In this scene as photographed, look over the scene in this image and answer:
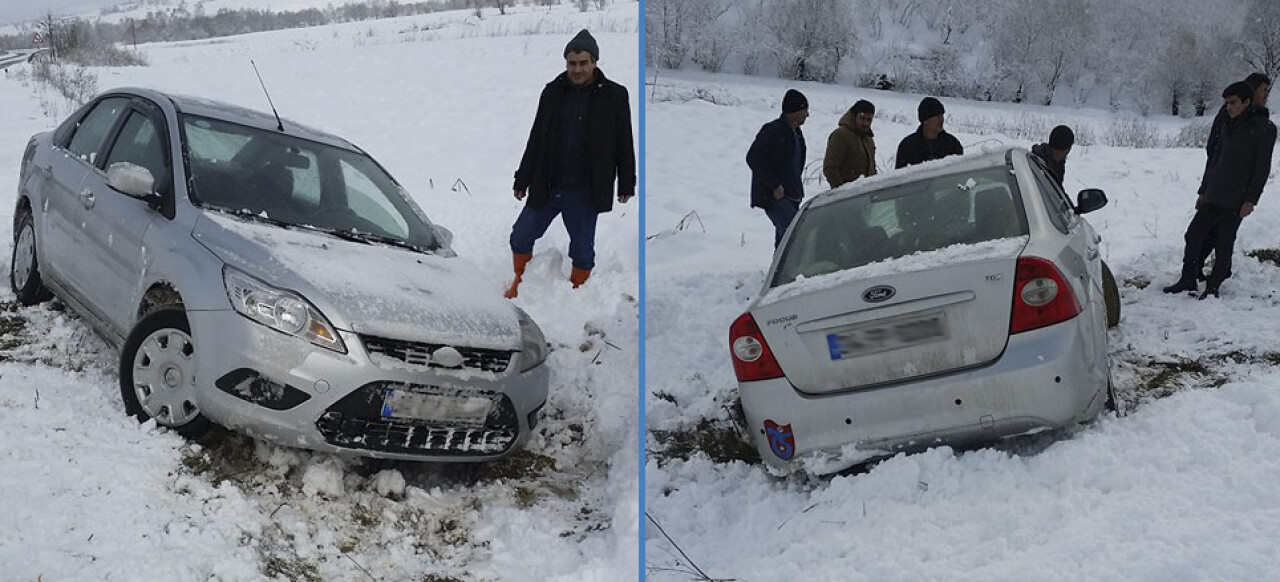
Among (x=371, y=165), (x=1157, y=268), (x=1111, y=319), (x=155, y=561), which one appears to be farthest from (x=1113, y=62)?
(x=155, y=561)

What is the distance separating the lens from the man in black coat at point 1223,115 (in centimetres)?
619

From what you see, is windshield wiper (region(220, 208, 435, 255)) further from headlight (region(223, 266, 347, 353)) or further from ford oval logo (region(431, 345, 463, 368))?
ford oval logo (region(431, 345, 463, 368))

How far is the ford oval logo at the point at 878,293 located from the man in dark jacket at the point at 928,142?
3.44 meters

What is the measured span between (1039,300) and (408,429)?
223cm

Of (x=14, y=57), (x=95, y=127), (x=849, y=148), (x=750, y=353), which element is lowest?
(x=750, y=353)

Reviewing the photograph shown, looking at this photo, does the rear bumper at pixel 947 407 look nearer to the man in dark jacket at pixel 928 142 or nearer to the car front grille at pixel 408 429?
the car front grille at pixel 408 429

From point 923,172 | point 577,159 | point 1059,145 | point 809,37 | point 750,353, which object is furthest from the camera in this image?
point 809,37

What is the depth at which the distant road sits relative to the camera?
7.74 m

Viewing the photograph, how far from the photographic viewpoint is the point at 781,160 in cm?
654

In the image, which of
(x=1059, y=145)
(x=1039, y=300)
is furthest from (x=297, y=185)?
(x=1059, y=145)

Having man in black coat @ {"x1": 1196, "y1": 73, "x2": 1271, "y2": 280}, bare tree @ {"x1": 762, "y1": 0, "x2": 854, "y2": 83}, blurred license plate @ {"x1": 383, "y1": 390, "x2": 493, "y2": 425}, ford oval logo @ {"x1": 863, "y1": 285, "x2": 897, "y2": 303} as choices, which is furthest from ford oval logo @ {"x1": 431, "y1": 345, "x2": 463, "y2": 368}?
bare tree @ {"x1": 762, "y1": 0, "x2": 854, "y2": 83}

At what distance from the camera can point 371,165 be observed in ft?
16.6

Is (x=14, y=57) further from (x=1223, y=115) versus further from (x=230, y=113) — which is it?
(x=1223, y=115)

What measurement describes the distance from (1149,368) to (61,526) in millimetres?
4633
